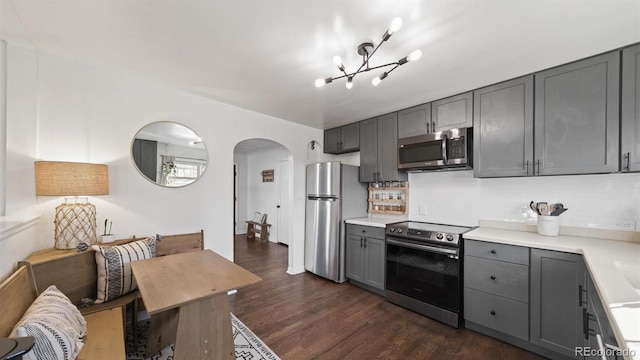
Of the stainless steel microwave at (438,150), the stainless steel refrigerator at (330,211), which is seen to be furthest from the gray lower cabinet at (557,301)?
the stainless steel refrigerator at (330,211)

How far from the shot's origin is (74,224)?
2.00 meters

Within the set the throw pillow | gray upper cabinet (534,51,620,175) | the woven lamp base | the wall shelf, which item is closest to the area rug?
the throw pillow

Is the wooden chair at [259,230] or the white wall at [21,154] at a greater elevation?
the white wall at [21,154]

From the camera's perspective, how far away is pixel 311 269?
372cm

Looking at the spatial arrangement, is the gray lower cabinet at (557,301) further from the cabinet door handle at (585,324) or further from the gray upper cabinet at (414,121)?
the gray upper cabinet at (414,121)

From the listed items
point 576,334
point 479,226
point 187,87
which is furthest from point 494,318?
point 187,87

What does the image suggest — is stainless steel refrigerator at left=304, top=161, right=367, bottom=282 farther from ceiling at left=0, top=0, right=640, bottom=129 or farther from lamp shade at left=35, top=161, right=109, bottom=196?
lamp shade at left=35, top=161, right=109, bottom=196

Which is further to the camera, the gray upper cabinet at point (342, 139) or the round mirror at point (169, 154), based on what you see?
the gray upper cabinet at point (342, 139)

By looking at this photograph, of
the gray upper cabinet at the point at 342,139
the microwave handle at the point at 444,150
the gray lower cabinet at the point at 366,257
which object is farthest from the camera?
the gray upper cabinet at the point at 342,139

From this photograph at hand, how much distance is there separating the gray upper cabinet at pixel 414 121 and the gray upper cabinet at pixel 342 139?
2.44 ft

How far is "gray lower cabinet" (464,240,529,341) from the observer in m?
2.01

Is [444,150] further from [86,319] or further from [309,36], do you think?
[86,319]

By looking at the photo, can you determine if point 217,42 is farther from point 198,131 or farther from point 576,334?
point 576,334

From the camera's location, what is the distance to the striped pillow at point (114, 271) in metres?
1.90
